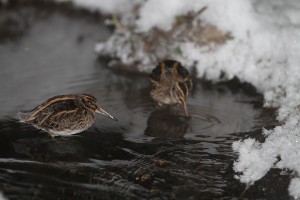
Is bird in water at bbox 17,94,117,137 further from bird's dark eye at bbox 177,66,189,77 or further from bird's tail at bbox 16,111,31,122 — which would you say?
bird's dark eye at bbox 177,66,189,77

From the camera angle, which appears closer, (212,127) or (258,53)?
(212,127)

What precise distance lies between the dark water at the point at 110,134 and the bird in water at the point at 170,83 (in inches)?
7.0

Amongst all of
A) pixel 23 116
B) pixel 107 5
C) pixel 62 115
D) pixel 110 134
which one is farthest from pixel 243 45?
pixel 23 116

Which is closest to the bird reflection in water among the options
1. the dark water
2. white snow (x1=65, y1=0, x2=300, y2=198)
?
the dark water

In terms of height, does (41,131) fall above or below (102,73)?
below

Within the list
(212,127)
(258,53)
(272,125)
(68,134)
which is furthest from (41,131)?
(258,53)

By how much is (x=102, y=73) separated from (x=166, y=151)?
2533 millimetres

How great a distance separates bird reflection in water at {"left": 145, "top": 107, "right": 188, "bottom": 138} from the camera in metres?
7.10

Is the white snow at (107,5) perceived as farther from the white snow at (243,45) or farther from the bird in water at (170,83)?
the bird in water at (170,83)

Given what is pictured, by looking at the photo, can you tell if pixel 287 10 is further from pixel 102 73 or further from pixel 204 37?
pixel 102 73

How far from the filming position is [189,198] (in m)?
5.64

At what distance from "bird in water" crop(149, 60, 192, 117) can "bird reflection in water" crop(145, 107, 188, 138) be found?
15cm

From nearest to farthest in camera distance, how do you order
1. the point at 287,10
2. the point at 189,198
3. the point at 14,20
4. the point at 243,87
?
the point at 189,198 < the point at 243,87 < the point at 287,10 < the point at 14,20

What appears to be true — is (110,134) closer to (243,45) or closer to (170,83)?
(170,83)
